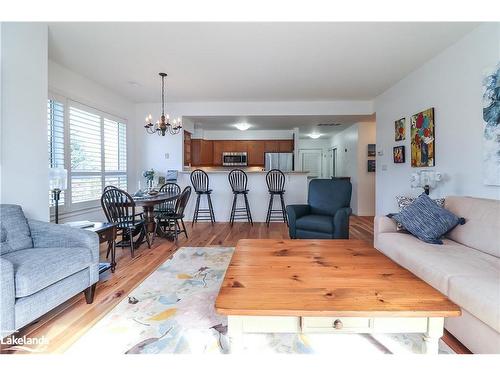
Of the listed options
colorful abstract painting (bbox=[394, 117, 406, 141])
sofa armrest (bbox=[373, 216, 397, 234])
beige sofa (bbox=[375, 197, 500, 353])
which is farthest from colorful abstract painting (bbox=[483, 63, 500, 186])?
colorful abstract painting (bbox=[394, 117, 406, 141])

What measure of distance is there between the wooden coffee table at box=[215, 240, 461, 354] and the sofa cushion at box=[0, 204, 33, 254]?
1.62 meters

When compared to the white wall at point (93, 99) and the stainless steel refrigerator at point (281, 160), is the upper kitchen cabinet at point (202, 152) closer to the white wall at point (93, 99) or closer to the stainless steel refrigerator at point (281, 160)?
the stainless steel refrigerator at point (281, 160)

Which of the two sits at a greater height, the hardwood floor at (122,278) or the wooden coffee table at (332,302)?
the wooden coffee table at (332,302)

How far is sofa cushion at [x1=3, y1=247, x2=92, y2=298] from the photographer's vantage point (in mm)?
1468

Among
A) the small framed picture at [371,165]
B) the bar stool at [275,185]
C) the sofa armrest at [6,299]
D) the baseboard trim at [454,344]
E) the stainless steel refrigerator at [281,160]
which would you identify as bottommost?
the baseboard trim at [454,344]

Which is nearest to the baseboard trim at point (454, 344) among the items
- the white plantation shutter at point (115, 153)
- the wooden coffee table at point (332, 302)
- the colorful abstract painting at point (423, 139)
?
the wooden coffee table at point (332, 302)

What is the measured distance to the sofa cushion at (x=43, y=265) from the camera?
1.47m

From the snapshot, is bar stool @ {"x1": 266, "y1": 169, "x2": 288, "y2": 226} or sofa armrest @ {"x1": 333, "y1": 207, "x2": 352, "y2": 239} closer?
sofa armrest @ {"x1": 333, "y1": 207, "x2": 352, "y2": 239}

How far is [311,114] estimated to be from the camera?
5.19m

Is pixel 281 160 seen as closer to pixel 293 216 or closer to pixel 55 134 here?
pixel 293 216

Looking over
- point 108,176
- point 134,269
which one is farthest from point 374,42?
point 108,176

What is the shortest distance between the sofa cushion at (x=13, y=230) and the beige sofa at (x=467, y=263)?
288cm

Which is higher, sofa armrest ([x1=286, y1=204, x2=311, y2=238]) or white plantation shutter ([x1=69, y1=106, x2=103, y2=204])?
white plantation shutter ([x1=69, y1=106, x2=103, y2=204])

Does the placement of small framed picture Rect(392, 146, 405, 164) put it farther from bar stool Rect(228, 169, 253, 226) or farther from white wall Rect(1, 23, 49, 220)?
white wall Rect(1, 23, 49, 220)
